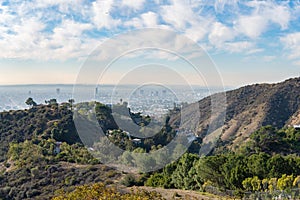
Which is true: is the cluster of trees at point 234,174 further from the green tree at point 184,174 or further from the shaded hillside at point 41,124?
the shaded hillside at point 41,124

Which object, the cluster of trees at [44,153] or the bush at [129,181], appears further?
the cluster of trees at [44,153]

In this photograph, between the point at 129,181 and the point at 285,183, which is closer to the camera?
the point at 285,183

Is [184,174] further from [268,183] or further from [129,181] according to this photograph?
[268,183]

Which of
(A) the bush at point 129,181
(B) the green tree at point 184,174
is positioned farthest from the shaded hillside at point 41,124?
(B) the green tree at point 184,174

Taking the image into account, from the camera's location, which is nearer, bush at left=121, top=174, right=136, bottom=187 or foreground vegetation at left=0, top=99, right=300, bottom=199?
foreground vegetation at left=0, top=99, right=300, bottom=199

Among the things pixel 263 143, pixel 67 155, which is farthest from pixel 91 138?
pixel 263 143

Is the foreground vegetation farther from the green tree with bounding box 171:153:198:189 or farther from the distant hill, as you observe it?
the distant hill

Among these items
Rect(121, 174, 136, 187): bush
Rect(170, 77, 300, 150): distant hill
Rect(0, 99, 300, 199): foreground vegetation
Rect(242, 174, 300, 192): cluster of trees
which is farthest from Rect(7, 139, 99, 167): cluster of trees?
Rect(242, 174, 300, 192): cluster of trees

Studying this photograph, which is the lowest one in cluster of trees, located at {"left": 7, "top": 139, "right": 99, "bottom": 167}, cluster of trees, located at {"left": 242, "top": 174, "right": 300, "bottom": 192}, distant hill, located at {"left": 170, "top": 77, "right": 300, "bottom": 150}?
cluster of trees, located at {"left": 7, "top": 139, "right": 99, "bottom": 167}

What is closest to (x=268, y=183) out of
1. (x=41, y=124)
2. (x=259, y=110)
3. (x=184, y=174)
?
(x=184, y=174)
